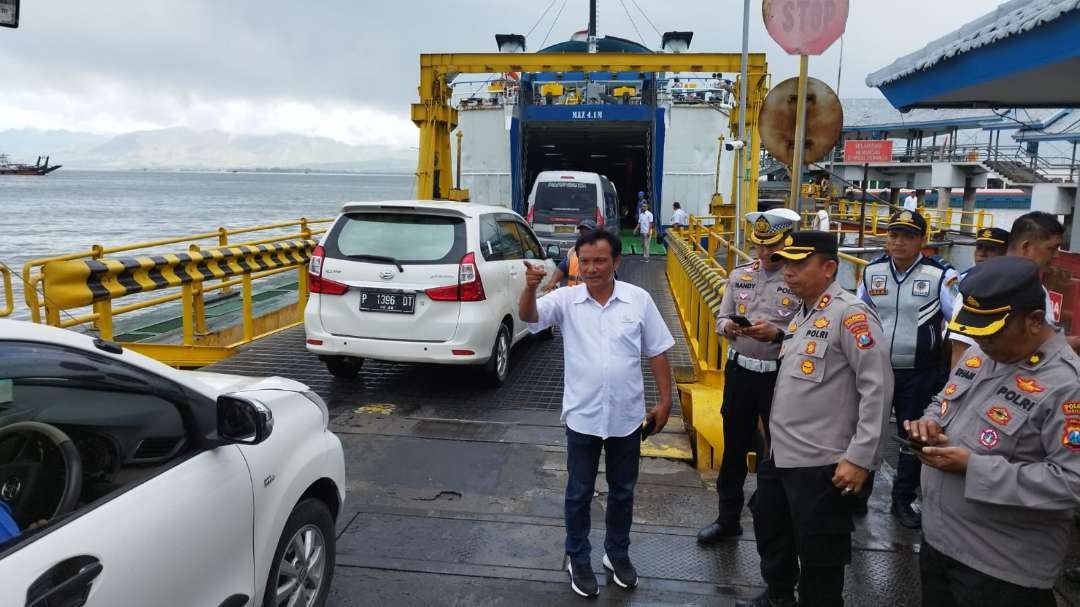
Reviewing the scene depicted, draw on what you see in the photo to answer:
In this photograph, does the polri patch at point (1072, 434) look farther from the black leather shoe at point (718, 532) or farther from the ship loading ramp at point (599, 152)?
the ship loading ramp at point (599, 152)

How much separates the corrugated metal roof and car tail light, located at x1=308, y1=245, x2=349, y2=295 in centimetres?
453

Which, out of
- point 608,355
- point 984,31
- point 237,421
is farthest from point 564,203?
point 237,421

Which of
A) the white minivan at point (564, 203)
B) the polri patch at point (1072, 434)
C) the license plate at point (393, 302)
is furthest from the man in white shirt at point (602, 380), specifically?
the white minivan at point (564, 203)

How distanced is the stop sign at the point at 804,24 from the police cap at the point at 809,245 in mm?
1972

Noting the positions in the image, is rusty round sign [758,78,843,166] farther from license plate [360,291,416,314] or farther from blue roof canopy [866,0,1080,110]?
license plate [360,291,416,314]

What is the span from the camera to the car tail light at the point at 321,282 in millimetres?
6301

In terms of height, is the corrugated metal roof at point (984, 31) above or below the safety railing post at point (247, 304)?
above

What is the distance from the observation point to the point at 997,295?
81.0 inches

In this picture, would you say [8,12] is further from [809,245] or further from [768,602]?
[768,602]

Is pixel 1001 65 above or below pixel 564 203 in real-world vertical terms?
above

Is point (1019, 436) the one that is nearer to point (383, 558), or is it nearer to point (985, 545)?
point (985, 545)

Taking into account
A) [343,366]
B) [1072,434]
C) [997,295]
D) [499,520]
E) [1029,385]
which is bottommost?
[499,520]

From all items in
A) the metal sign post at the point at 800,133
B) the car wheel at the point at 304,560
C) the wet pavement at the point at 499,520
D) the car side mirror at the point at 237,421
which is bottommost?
the wet pavement at the point at 499,520

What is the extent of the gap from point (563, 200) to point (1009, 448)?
14.8 meters
